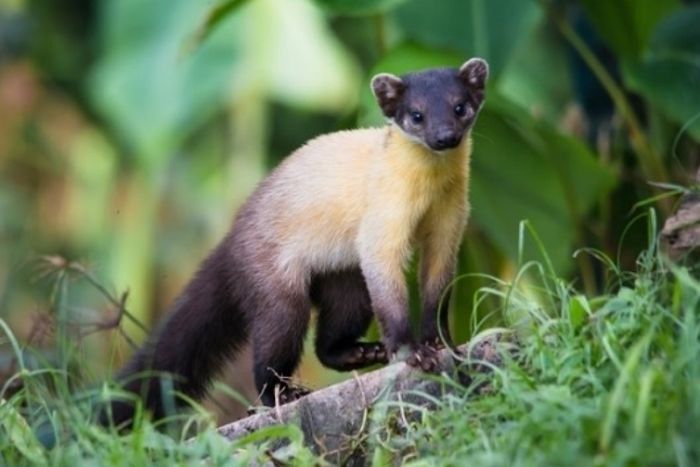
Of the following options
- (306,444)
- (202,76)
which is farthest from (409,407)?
(202,76)

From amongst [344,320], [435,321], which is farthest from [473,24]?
[435,321]

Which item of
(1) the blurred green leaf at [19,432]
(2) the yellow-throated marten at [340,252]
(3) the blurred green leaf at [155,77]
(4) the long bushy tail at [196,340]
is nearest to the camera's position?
(1) the blurred green leaf at [19,432]

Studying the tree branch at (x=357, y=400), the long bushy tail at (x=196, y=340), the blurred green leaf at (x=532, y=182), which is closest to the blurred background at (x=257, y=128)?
the blurred green leaf at (x=532, y=182)

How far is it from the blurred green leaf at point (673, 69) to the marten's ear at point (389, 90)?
2.03 metres

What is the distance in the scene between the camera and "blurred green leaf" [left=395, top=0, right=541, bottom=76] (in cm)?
828

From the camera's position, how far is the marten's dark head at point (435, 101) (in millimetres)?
5680

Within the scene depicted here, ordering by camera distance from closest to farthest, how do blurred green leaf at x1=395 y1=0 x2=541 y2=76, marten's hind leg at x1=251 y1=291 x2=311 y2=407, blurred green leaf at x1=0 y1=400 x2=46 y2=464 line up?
blurred green leaf at x1=0 y1=400 x2=46 y2=464, marten's hind leg at x1=251 y1=291 x2=311 y2=407, blurred green leaf at x1=395 y1=0 x2=541 y2=76

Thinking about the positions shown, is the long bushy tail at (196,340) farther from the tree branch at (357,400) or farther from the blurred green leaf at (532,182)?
the blurred green leaf at (532,182)

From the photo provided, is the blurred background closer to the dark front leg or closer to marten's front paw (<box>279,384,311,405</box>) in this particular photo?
the dark front leg

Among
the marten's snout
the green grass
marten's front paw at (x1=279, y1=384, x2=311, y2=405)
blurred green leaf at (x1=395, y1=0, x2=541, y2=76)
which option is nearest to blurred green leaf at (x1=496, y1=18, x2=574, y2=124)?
blurred green leaf at (x1=395, y1=0, x2=541, y2=76)

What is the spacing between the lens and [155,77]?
1054 centimetres

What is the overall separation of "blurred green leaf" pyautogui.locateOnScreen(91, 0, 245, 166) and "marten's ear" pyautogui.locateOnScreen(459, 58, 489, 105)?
4.46 meters

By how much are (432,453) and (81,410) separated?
1.07 meters

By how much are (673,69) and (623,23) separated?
314 millimetres
